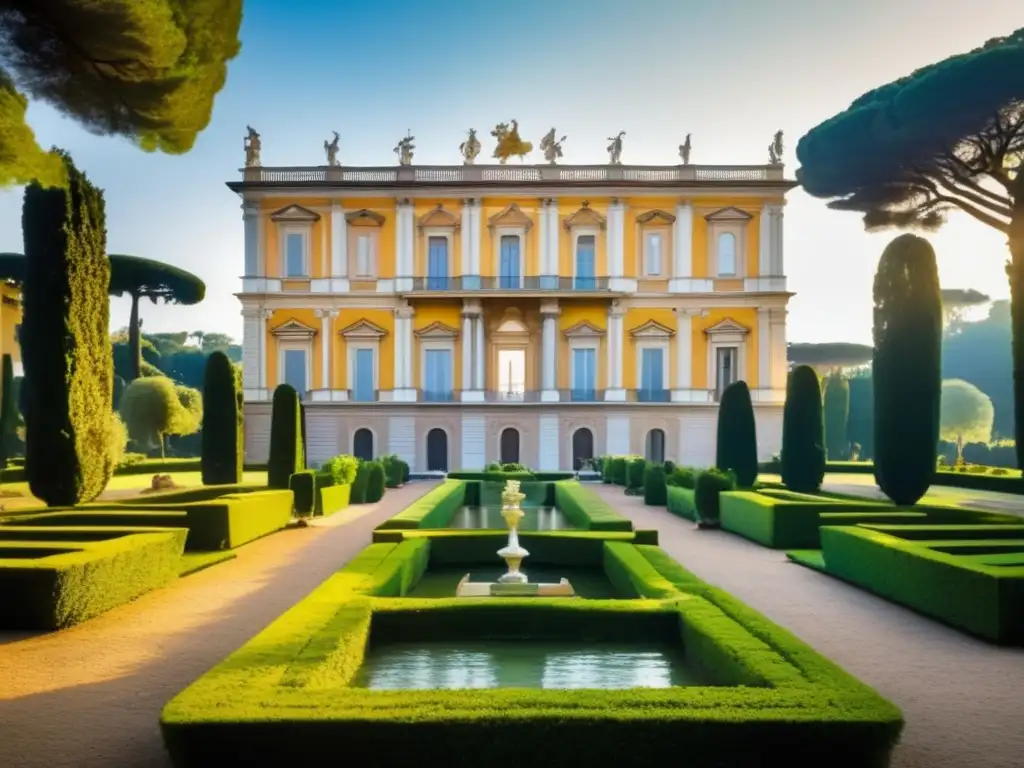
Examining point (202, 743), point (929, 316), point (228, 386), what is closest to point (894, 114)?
point (929, 316)

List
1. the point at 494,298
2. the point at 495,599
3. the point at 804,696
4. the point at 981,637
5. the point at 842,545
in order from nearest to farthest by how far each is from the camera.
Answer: the point at 804,696 < the point at 495,599 < the point at 981,637 < the point at 842,545 < the point at 494,298

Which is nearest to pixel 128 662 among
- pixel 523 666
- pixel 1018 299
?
pixel 523 666

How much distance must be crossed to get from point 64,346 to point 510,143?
22619 millimetres

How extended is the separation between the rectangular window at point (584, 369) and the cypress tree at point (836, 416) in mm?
14683

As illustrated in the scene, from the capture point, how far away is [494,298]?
3055 centimetres

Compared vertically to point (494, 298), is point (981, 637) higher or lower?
lower

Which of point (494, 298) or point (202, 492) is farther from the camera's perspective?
point (494, 298)

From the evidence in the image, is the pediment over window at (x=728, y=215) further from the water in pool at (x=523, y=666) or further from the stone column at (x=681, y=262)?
the water in pool at (x=523, y=666)

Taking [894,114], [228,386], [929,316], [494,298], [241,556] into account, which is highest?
[894,114]

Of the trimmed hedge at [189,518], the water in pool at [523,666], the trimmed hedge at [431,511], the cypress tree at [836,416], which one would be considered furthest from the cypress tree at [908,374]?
the cypress tree at [836,416]

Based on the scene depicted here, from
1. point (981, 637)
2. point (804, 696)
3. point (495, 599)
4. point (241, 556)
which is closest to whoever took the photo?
point (804, 696)

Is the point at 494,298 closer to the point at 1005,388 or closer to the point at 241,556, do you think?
the point at 241,556

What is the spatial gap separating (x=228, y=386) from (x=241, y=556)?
899 cm

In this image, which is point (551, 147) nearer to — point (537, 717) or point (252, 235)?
point (252, 235)
